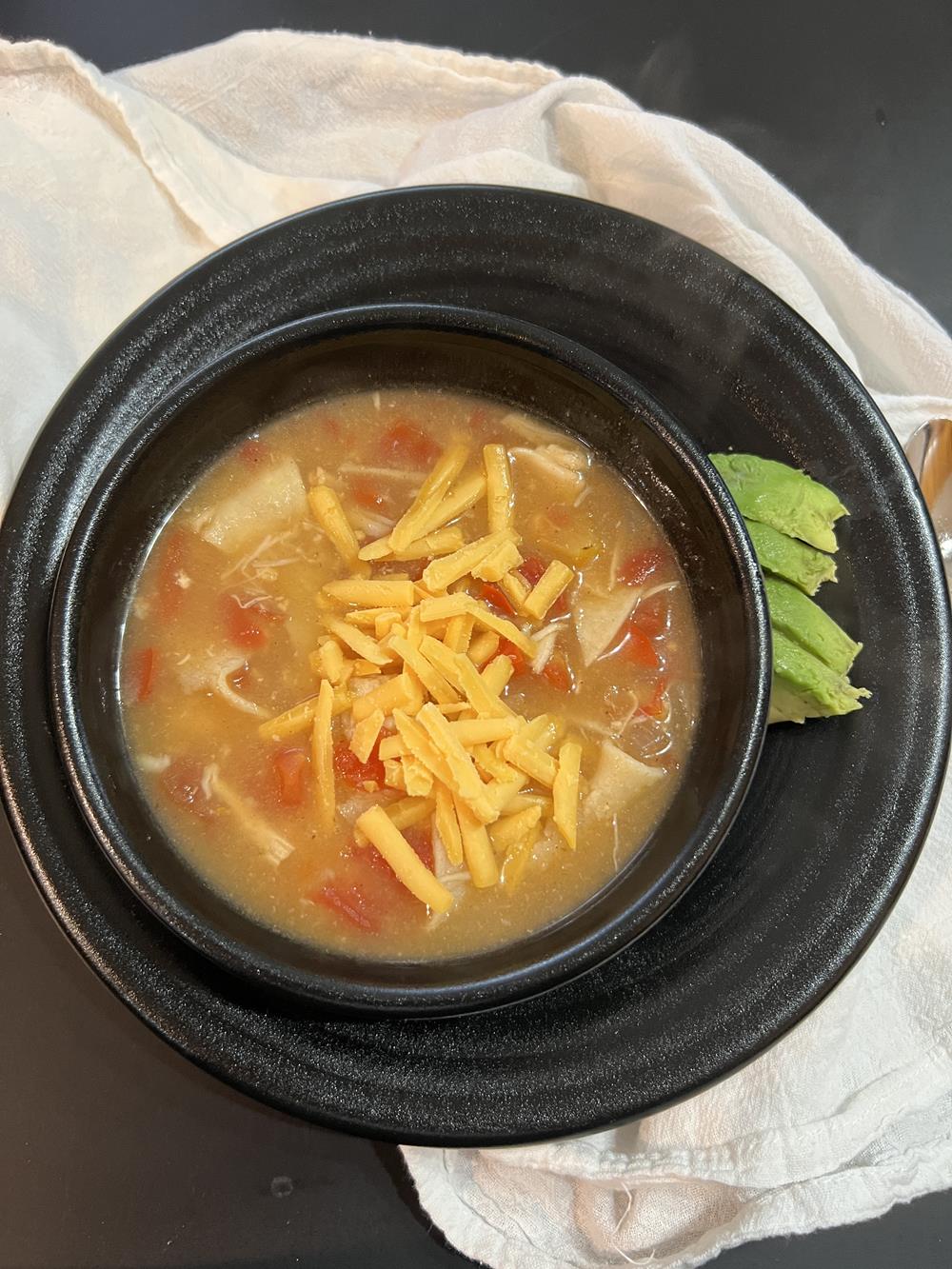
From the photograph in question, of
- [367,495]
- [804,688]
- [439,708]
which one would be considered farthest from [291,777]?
[804,688]

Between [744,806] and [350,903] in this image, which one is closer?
[350,903]

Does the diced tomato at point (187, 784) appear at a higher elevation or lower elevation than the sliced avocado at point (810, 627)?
higher

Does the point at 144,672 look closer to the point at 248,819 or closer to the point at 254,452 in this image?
the point at 248,819

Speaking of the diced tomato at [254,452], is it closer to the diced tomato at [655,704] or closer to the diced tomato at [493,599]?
the diced tomato at [493,599]

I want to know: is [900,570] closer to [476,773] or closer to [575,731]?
[575,731]

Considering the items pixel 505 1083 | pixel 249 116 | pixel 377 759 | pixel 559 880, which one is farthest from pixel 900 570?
pixel 249 116

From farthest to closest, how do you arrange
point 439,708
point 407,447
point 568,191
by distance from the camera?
1. point 568,191
2. point 407,447
3. point 439,708

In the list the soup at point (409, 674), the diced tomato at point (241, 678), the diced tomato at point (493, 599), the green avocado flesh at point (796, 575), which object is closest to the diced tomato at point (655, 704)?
the soup at point (409, 674)
